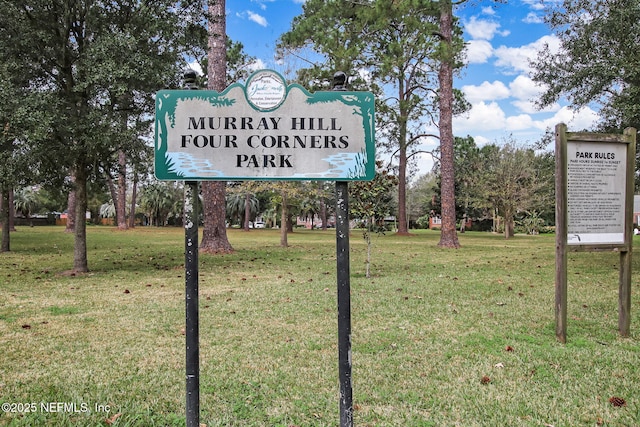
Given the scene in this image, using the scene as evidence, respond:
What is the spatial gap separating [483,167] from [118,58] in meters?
30.7

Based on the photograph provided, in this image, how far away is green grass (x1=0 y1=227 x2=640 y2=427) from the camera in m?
2.96

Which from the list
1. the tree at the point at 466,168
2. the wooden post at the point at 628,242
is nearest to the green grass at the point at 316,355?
the wooden post at the point at 628,242

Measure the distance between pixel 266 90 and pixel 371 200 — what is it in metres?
6.84

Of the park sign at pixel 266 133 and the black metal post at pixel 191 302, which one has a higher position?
the park sign at pixel 266 133

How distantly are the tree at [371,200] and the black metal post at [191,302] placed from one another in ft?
21.3

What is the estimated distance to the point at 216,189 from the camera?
48.2 ft

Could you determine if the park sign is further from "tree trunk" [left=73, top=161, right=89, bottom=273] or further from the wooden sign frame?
"tree trunk" [left=73, top=161, right=89, bottom=273]

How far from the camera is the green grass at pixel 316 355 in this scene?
9.70 ft

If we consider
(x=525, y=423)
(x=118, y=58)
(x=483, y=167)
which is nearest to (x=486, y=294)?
(x=525, y=423)

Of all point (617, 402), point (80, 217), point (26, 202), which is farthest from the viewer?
point (26, 202)

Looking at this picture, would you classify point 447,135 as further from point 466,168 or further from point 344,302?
point 466,168

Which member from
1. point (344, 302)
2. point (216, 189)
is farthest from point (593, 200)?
point (216, 189)

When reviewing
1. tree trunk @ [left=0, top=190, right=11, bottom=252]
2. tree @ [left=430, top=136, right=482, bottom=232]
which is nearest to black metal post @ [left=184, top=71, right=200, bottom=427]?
tree trunk @ [left=0, top=190, right=11, bottom=252]

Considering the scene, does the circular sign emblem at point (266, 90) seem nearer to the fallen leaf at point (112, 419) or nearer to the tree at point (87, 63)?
the fallen leaf at point (112, 419)
